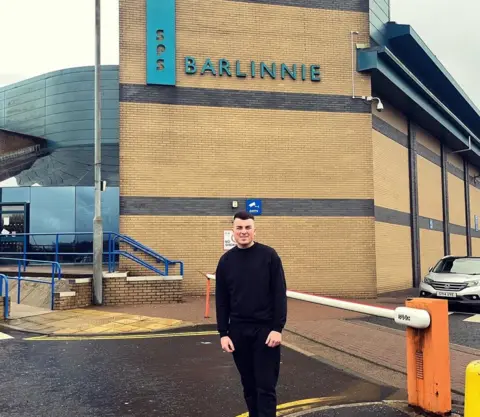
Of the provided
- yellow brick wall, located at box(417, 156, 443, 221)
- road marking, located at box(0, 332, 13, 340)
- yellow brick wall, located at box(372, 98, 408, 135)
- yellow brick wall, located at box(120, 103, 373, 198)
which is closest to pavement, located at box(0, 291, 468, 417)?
road marking, located at box(0, 332, 13, 340)

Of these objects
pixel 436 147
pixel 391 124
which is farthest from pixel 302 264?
pixel 436 147

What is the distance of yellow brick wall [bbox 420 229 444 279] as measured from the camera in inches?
894

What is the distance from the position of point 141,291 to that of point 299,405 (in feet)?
28.1

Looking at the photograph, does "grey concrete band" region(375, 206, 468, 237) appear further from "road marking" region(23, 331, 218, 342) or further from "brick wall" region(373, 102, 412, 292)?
"road marking" region(23, 331, 218, 342)

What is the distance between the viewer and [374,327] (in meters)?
9.96

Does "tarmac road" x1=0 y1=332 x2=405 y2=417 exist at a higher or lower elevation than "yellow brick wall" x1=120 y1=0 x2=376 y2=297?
lower

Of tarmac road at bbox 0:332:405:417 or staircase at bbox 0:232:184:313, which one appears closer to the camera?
tarmac road at bbox 0:332:405:417

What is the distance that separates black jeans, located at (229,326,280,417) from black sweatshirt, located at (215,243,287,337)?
9 cm

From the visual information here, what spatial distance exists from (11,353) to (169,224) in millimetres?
7877

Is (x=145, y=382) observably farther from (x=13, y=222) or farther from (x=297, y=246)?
(x=13, y=222)

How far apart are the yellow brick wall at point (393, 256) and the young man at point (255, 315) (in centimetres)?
1434

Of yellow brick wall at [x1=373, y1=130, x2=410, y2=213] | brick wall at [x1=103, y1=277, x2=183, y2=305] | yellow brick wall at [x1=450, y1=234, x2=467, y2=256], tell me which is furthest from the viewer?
yellow brick wall at [x1=450, y1=234, x2=467, y2=256]

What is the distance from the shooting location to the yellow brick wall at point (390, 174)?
18484 millimetres

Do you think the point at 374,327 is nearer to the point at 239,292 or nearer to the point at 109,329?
the point at 109,329
